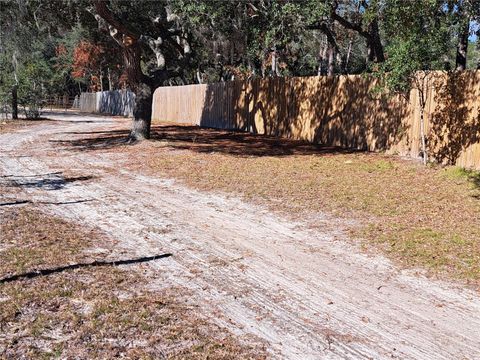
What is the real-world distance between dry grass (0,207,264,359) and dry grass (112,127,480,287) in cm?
261

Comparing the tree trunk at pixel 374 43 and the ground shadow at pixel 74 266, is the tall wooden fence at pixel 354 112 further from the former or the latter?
the ground shadow at pixel 74 266

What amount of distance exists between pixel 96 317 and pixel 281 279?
5.84 feet

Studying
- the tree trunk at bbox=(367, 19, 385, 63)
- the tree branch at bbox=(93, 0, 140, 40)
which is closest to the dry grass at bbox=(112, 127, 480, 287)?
the tree branch at bbox=(93, 0, 140, 40)

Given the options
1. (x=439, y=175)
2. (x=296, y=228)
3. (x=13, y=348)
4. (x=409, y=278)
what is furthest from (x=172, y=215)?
(x=439, y=175)

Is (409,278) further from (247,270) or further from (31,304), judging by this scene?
(31,304)

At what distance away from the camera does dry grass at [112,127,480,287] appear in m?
5.75

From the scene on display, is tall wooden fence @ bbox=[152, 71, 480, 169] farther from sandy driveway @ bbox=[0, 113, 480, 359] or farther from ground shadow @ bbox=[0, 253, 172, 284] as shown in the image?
ground shadow @ bbox=[0, 253, 172, 284]

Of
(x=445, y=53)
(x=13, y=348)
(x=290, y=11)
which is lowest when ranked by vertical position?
(x=13, y=348)

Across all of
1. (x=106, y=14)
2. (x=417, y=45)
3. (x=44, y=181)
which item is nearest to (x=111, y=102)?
(x=106, y=14)

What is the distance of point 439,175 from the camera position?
10031 mm

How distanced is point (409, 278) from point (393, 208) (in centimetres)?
286

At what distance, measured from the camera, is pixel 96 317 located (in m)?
3.71

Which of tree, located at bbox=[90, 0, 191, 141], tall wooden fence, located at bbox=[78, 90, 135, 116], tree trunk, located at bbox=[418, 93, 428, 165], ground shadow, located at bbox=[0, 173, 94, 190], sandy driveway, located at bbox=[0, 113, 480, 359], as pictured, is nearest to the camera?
sandy driveway, located at bbox=[0, 113, 480, 359]

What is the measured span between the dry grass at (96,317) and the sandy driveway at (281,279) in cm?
25
